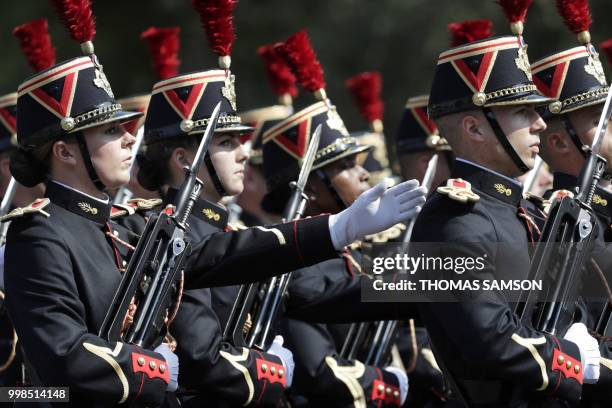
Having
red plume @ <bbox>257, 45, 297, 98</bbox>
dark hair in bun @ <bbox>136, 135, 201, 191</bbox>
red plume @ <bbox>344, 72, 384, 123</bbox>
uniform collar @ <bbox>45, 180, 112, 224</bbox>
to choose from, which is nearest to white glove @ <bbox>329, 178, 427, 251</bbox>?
uniform collar @ <bbox>45, 180, 112, 224</bbox>

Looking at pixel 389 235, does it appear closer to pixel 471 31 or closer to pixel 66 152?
pixel 471 31

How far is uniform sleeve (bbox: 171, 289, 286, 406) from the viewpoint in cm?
643

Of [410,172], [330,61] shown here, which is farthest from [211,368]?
[330,61]

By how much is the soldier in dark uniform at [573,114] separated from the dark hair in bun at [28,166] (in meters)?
2.26

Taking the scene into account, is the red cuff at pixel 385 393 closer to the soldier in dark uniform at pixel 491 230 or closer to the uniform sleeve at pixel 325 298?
the uniform sleeve at pixel 325 298

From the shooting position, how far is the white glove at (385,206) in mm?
5340

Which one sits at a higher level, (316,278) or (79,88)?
(79,88)

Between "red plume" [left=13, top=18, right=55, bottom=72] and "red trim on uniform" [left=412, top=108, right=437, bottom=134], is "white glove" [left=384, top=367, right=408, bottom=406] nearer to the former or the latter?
"red trim on uniform" [left=412, top=108, right=437, bottom=134]

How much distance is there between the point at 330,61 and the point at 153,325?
12.9 metres

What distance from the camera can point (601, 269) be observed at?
21.1 ft

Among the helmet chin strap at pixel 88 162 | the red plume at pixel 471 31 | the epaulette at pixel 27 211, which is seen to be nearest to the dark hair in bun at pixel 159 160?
the helmet chin strap at pixel 88 162

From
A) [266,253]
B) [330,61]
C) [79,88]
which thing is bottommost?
[330,61]

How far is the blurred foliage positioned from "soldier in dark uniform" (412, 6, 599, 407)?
11.5m

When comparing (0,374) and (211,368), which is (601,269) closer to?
(211,368)
